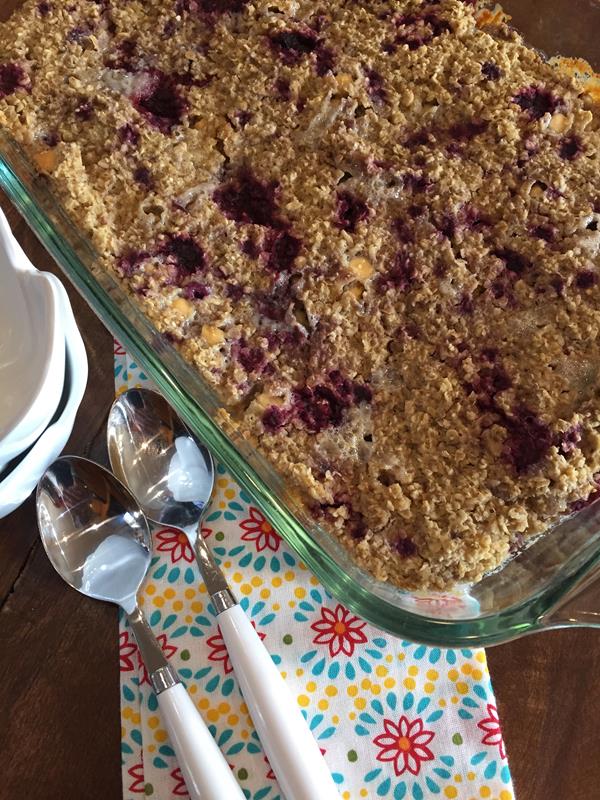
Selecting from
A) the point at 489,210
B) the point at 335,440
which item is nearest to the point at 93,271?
the point at 335,440

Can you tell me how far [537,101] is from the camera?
1.17 meters

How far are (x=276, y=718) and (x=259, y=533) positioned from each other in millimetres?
242

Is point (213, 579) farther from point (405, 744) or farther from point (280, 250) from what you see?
point (280, 250)

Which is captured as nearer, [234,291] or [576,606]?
[576,606]

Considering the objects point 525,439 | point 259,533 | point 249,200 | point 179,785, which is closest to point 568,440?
point 525,439

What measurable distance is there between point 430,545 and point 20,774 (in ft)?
1.94

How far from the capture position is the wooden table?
3.40 feet

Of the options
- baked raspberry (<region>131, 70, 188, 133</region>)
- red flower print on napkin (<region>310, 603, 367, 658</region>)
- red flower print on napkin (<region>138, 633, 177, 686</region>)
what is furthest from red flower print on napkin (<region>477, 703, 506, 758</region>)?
baked raspberry (<region>131, 70, 188, 133</region>)

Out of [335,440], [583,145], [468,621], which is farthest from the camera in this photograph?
[583,145]

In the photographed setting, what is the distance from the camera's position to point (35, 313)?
1.04 meters

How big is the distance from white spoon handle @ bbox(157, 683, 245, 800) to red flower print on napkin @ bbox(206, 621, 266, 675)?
62mm

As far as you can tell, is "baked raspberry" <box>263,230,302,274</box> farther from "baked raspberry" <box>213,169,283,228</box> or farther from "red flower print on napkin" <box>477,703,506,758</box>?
"red flower print on napkin" <box>477,703,506,758</box>

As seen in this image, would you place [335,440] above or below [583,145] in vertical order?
below

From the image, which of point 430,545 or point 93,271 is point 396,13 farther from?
point 430,545
